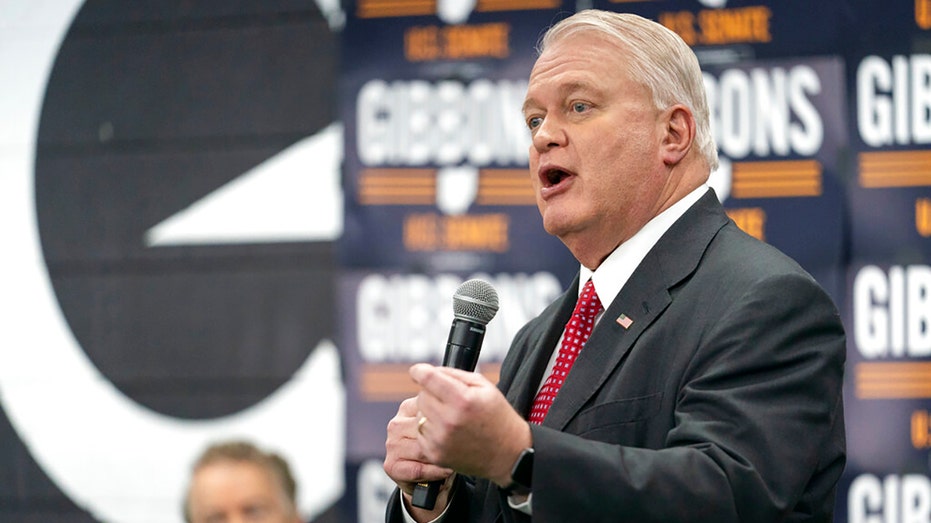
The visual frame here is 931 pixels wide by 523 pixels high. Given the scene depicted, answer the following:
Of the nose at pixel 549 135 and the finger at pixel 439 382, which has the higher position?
the nose at pixel 549 135

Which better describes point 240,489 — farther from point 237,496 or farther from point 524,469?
point 524,469

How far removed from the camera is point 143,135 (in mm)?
3758

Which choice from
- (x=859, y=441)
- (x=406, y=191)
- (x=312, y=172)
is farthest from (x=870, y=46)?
(x=312, y=172)

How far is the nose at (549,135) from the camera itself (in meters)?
1.76

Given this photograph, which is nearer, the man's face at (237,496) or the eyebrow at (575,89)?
the eyebrow at (575,89)

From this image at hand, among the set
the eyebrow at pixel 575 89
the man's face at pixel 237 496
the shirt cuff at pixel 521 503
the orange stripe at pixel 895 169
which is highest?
the eyebrow at pixel 575 89

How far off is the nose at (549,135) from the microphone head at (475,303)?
0.75 feet

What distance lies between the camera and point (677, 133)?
178 cm

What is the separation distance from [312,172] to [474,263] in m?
0.60

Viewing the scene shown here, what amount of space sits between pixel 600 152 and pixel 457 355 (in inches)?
14.8

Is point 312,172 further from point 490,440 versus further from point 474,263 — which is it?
point 490,440

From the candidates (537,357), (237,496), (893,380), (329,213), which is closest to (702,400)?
(537,357)

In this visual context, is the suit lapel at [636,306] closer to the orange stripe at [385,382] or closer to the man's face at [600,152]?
the man's face at [600,152]

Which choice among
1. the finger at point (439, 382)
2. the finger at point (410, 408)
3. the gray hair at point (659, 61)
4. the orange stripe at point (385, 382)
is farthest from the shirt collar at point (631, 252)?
the orange stripe at point (385, 382)
